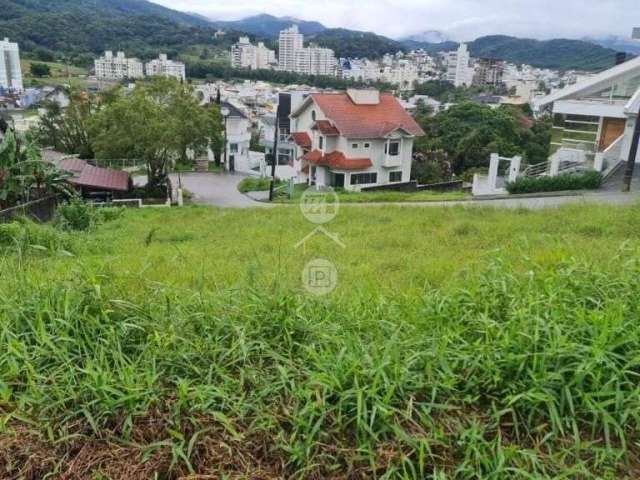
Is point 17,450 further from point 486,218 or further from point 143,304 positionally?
point 486,218

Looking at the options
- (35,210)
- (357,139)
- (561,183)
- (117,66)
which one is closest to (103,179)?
(35,210)

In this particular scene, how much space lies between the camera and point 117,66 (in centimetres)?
7581

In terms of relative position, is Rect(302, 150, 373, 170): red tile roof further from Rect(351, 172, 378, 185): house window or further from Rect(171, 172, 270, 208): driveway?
Rect(171, 172, 270, 208): driveway

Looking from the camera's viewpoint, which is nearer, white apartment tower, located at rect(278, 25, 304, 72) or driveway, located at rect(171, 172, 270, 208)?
driveway, located at rect(171, 172, 270, 208)

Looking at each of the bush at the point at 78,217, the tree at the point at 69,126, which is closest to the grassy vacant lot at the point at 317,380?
the bush at the point at 78,217

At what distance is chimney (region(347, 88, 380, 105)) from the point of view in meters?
25.7

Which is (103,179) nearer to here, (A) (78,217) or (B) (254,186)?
(B) (254,186)

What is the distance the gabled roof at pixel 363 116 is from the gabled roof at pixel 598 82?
7959 millimetres

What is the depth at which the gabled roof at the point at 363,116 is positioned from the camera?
80.0 ft

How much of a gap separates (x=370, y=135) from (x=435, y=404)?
2358cm

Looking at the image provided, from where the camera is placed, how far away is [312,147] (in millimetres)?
26125

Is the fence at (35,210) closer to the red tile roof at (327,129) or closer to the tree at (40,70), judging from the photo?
the red tile roof at (327,129)

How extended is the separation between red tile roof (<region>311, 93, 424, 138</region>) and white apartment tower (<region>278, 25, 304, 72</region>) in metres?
109

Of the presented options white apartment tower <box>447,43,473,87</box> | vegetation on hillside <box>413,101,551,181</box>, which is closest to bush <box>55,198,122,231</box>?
vegetation on hillside <box>413,101,551,181</box>
